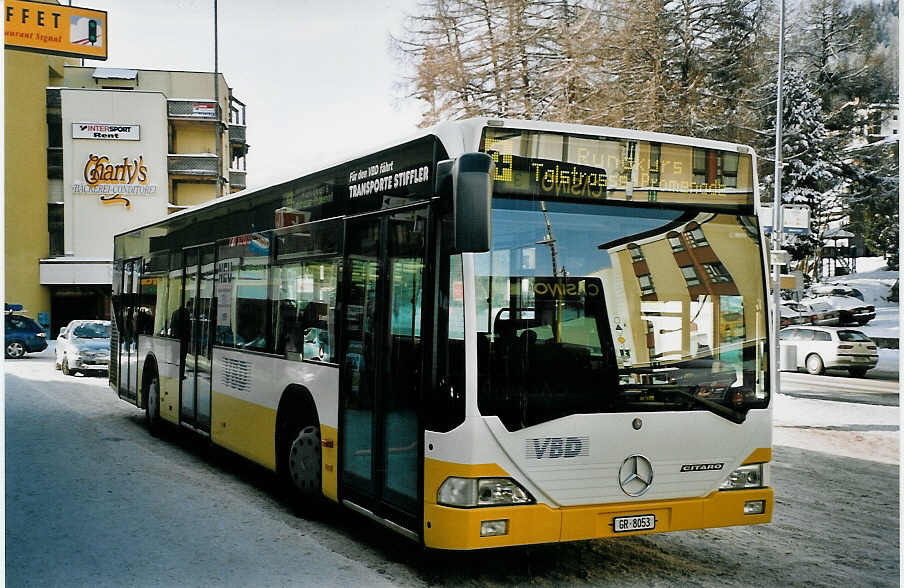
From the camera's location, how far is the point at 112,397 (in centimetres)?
2053

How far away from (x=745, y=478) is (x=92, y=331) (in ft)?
78.1

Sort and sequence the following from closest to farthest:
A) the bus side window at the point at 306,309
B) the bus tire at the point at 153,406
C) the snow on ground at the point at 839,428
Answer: the bus side window at the point at 306,309 < the bus tire at the point at 153,406 < the snow on ground at the point at 839,428

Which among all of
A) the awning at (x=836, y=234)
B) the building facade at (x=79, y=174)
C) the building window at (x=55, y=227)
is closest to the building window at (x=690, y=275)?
the awning at (x=836, y=234)

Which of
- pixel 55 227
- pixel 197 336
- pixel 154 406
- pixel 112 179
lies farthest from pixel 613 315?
pixel 55 227

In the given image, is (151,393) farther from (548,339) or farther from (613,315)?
(613,315)

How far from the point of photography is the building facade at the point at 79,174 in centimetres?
4997

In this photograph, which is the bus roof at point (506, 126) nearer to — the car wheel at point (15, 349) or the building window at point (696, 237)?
the building window at point (696, 237)

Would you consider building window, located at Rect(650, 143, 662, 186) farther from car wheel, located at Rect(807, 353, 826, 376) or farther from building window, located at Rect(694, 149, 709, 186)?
car wheel, located at Rect(807, 353, 826, 376)

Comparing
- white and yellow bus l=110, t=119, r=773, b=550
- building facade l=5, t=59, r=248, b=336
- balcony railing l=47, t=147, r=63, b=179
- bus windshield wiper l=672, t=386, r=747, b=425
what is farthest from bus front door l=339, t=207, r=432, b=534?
balcony railing l=47, t=147, r=63, b=179

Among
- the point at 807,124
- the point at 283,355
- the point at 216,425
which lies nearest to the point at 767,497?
the point at 283,355

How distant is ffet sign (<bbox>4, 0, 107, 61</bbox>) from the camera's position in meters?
16.6

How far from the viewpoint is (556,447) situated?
6.07 meters

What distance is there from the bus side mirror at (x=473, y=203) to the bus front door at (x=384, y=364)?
848 millimetres

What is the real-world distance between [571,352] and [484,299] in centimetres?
65
